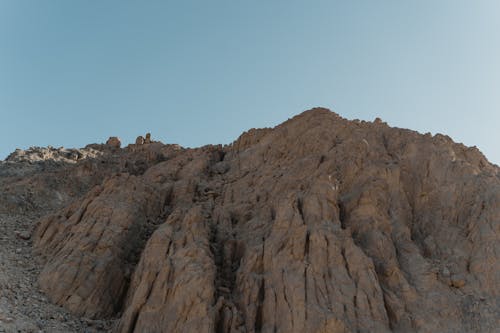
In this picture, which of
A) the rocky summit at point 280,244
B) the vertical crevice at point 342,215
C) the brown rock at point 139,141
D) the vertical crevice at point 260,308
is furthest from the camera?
the brown rock at point 139,141

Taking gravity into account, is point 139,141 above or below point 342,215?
above

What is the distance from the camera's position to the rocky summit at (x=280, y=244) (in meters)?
23.5

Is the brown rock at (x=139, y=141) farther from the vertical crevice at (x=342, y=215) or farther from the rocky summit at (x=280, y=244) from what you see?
the vertical crevice at (x=342, y=215)

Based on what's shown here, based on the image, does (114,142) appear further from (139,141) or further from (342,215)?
(342,215)

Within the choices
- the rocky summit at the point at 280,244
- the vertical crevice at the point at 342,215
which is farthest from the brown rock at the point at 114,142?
the vertical crevice at the point at 342,215

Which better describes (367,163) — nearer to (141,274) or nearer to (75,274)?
(141,274)

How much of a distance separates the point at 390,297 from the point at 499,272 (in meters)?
5.55

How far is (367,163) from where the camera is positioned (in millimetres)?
33000

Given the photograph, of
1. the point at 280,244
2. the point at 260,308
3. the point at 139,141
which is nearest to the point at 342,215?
the point at 280,244

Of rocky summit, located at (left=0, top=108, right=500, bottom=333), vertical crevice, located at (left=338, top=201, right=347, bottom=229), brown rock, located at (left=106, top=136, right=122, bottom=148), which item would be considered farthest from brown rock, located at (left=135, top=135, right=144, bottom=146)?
vertical crevice, located at (left=338, top=201, right=347, bottom=229)

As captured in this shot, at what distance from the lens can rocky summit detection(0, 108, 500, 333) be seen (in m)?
23.5

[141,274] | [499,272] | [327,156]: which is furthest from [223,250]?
[499,272]

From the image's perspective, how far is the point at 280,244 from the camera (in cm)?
2647

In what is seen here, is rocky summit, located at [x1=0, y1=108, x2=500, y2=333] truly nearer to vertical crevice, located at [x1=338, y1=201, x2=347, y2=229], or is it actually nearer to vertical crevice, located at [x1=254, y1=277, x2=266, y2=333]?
vertical crevice, located at [x1=254, y1=277, x2=266, y2=333]
